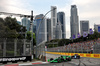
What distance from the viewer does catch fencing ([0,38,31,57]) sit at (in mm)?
18438

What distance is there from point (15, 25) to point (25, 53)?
32.2 m

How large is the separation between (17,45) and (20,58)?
2.08 m

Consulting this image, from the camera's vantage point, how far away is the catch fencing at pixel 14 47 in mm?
18438

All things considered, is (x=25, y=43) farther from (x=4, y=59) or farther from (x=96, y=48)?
(x=96, y=48)

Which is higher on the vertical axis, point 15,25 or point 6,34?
point 15,25

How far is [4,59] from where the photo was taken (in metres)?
18.8

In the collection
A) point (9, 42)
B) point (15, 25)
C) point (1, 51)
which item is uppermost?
point (15, 25)

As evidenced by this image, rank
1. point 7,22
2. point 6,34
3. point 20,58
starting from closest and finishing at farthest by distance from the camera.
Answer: point 20,58
point 6,34
point 7,22

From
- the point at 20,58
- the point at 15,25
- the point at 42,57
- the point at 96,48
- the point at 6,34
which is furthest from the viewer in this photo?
the point at 15,25

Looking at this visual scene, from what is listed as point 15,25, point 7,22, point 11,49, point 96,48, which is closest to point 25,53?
point 11,49

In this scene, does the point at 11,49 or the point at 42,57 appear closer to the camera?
the point at 11,49

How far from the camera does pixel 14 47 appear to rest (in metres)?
19.1

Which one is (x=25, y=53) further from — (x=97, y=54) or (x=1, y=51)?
(x=97, y=54)

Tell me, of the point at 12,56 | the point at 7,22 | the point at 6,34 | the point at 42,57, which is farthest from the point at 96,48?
the point at 7,22
